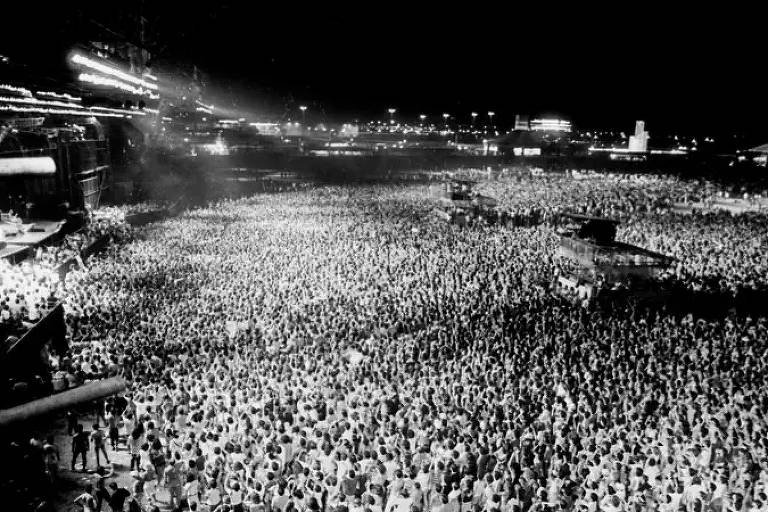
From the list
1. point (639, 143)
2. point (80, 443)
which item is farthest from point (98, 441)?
point (639, 143)

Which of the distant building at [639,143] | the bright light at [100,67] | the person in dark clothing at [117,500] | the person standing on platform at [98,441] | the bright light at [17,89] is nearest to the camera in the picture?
the person in dark clothing at [117,500]

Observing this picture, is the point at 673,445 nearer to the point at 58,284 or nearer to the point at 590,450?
the point at 590,450

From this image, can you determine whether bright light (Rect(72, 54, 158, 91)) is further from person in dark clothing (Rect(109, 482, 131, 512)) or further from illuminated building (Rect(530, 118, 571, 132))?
illuminated building (Rect(530, 118, 571, 132))

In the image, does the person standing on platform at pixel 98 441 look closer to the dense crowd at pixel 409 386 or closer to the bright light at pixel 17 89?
the dense crowd at pixel 409 386

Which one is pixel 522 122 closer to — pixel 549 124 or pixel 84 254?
pixel 549 124

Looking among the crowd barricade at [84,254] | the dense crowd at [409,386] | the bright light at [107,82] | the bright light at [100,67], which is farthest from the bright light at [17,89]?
the bright light at [100,67]

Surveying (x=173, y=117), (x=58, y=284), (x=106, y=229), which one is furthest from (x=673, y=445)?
(x=173, y=117)

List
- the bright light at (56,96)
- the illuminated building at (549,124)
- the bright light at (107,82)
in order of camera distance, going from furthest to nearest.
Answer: the illuminated building at (549,124), the bright light at (107,82), the bright light at (56,96)

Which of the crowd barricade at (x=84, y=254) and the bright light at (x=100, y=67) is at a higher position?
the bright light at (x=100, y=67)
